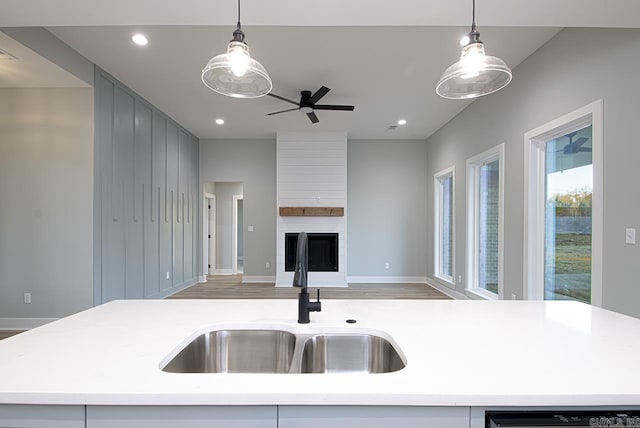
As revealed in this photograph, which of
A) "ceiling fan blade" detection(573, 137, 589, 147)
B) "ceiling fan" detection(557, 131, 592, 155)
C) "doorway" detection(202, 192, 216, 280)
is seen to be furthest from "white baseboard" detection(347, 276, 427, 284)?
"ceiling fan blade" detection(573, 137, 589, 147)

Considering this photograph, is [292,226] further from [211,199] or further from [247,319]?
[247,319]

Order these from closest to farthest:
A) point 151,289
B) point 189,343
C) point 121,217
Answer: point 189,343 < point 121,217 < point 151,289

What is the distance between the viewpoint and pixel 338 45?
3.18 m

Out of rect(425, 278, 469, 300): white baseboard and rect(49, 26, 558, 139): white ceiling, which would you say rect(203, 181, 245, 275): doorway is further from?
rect(425, 278, 469, 300): white baseboard

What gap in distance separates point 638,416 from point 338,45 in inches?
130

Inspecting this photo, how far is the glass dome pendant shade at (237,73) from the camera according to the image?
4.85 feet

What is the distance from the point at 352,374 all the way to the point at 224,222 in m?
7.39

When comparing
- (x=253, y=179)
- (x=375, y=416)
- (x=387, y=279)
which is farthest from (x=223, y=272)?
(x=375, y=416)

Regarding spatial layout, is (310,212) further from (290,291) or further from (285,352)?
(285,352)

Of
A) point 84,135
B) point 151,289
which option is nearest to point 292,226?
point 151,289

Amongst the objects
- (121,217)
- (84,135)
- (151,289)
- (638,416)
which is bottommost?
(151,289)

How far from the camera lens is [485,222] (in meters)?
4.54

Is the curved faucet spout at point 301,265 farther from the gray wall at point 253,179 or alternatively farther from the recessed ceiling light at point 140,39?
the gray wall at point 253,179

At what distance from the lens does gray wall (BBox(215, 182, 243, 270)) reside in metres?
7.75
